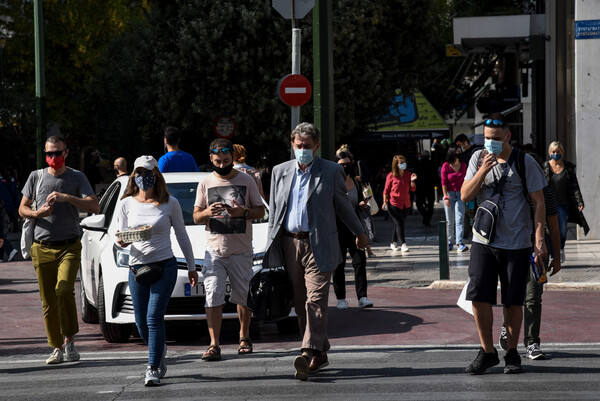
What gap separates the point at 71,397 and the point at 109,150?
84.8 feet

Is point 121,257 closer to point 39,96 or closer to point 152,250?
point 152,250

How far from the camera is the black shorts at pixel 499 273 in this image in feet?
25.5

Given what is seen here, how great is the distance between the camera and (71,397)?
24.1ft

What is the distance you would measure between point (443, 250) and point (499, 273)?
5.72 meters

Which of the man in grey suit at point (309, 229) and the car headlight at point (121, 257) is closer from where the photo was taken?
the man in grey suit at point (309, 229)

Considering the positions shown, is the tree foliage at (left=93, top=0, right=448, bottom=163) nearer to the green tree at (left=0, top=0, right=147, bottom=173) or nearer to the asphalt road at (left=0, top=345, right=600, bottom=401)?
the green tree at (left=0, top=0, right=147, bottom=173)

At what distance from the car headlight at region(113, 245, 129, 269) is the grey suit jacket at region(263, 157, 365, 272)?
6.50 feet

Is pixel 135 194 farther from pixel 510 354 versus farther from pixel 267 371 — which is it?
pixel 510 354

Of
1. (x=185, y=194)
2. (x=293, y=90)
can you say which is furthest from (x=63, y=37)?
(x=185, y=194)

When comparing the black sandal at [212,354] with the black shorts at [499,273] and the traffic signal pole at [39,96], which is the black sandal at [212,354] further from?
the traffic signal pole at [39,96]

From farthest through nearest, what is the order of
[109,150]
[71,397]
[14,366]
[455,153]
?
1. [109,150]
2. [455,153]
3. [14,366]
4. [71,397]

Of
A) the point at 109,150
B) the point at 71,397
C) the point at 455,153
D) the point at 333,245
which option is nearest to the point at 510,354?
the point at 333,245

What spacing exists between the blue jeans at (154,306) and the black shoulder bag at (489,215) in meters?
2.15

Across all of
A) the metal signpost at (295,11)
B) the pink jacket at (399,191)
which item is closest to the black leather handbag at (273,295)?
the metal signpost at (295,11)
